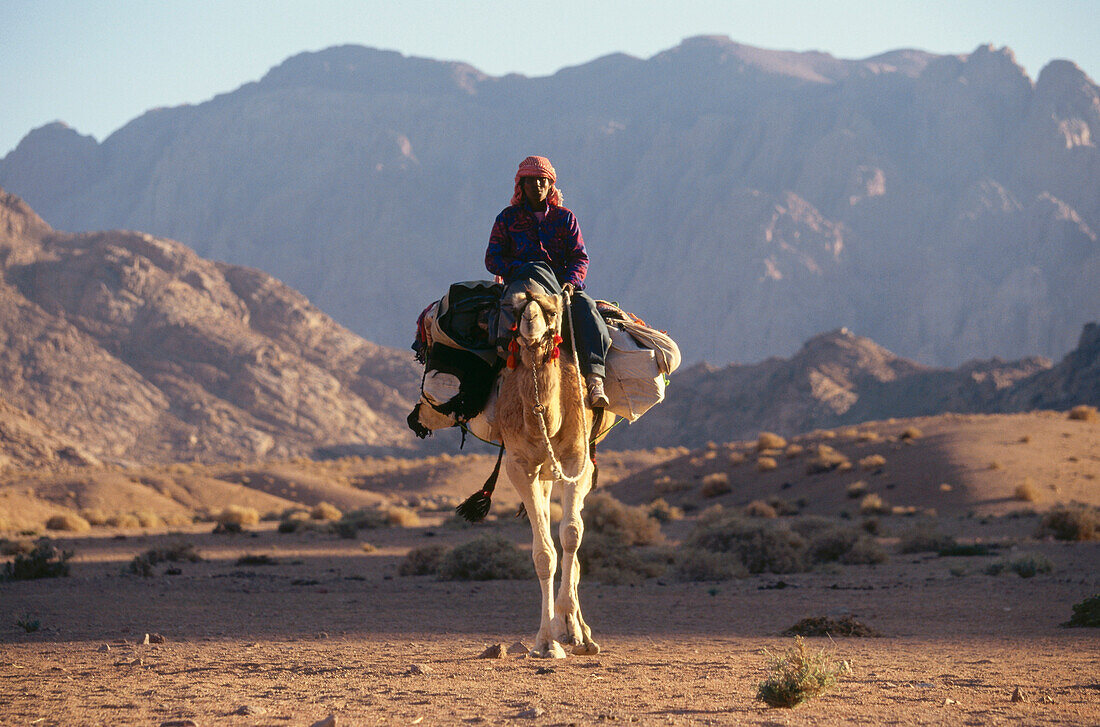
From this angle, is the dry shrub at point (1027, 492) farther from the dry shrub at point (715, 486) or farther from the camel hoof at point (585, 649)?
the camel hoof at point (585, 649)

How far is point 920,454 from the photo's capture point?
3712 centimetres

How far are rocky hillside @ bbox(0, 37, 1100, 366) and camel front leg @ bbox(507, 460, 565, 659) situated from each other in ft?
397

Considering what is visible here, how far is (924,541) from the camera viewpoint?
73.1 feet

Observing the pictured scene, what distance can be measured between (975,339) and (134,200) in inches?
5027

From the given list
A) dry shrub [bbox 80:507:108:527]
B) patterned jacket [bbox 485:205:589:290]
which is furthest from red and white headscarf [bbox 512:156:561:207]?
dry shrub [bbox 80:507:108:527]

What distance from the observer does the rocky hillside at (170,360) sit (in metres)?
71.8

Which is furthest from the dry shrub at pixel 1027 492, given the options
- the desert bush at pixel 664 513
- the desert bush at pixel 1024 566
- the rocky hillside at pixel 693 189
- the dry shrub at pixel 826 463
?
the rocky hillside at pixel 693 189

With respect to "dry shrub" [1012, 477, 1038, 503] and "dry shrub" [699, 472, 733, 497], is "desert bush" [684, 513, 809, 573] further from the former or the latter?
"dry shrub" [699, 472, 733, 497]

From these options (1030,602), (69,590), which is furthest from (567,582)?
(69,590)

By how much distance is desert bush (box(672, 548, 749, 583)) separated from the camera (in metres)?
18.5

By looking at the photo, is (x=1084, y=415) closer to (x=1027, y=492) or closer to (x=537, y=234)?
(x=1027, y=492)

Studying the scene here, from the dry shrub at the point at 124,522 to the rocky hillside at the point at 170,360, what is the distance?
91.5 feet

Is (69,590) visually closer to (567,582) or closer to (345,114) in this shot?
(567,582)

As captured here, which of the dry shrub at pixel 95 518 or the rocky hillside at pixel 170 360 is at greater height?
the rocky hillside at pixel 170 360
